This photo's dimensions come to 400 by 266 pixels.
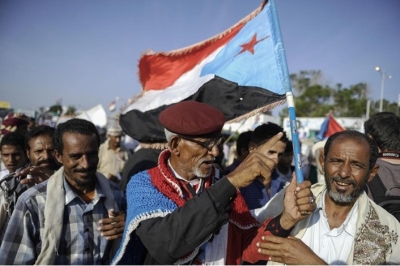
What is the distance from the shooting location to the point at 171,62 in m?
3.66

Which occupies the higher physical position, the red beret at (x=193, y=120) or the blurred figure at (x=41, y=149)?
the red beret at (x=193, y=120)

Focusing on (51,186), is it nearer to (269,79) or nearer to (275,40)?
(269,79)

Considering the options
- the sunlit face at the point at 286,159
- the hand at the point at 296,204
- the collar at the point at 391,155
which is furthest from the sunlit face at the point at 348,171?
the sunlit face at the point at 286,159

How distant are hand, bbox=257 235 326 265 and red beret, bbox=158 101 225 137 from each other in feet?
2.01

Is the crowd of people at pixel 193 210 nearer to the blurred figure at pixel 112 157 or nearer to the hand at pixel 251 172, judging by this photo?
the hand at pixel 251 172

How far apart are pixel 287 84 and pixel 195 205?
0.98 meters

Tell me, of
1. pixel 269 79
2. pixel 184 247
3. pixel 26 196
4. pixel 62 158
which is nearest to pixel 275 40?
pixel 269 79

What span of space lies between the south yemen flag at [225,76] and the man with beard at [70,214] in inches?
37.4

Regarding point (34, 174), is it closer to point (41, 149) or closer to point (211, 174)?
point (41, 149)

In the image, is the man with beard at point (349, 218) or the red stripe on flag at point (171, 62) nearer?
the man with beard at point (349, 218)

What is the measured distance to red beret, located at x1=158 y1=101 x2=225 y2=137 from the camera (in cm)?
163

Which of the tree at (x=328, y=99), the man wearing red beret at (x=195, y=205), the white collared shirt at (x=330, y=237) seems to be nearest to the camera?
the man wearing red beret at (x=195, y=205)

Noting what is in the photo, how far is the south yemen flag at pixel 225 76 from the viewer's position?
218 cm

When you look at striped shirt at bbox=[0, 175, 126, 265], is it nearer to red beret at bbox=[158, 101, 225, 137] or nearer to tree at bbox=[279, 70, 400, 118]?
red beret at bbox=[158, 101, 225, 137]
